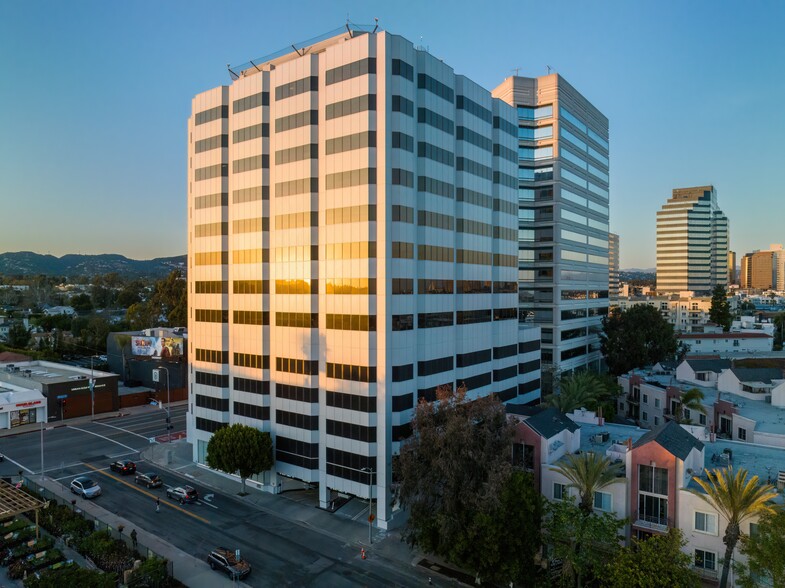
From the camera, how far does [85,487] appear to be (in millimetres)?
47469

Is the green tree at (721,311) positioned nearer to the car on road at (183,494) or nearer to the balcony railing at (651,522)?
the balcony railing at (651,522)

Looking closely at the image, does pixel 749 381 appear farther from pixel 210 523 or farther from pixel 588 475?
pixel 210 523

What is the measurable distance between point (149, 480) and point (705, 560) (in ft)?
162

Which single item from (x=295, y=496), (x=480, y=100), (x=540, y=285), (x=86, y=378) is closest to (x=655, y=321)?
(x=540, y=285)

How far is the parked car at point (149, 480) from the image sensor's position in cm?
5016

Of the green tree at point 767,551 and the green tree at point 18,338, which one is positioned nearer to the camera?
the green tree at point 767,551

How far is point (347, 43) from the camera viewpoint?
4491 cm

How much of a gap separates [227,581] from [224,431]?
17.1 m

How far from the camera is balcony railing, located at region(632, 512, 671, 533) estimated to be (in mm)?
32156

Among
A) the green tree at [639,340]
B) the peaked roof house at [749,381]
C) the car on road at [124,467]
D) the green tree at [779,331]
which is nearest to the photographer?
the car on road at [124,467]

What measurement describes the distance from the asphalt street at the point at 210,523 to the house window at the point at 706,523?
18.5m

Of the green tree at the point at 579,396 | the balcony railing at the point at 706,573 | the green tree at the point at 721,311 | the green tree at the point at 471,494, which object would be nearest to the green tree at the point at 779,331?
the green tree at the point at 721,311

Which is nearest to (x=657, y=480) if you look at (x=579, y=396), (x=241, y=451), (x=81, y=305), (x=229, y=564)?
(x=579, y=396)

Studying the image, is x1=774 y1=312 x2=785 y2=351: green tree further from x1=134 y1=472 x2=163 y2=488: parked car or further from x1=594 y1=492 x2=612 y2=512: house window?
x1=134 y1=472 x2=163 y2=488: parked car
